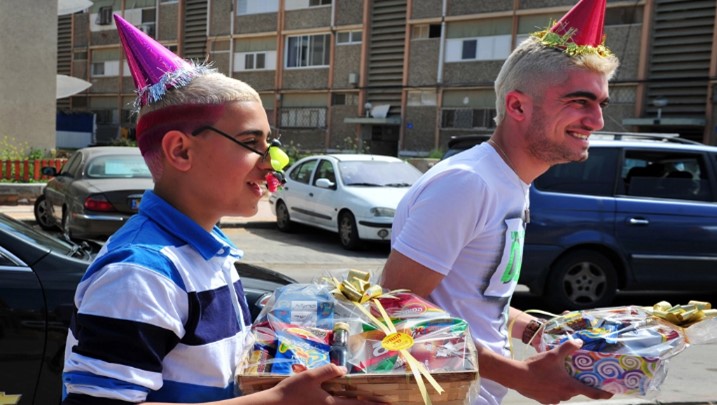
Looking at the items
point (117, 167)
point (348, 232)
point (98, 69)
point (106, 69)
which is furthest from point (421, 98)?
point (98, 69)

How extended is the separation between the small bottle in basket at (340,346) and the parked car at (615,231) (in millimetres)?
6231

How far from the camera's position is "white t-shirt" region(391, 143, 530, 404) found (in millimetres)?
1948

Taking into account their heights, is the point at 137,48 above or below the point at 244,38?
below

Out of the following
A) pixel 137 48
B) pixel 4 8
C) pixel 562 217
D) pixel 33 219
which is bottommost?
pixel 33 219

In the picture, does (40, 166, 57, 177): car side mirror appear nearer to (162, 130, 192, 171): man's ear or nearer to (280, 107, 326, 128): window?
(162, 130, 192, 171): man's ear

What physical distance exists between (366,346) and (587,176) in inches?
263

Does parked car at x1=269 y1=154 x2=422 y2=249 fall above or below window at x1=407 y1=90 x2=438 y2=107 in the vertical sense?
below

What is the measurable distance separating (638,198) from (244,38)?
33.0 meters

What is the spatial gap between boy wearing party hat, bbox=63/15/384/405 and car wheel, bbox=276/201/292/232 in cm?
1269

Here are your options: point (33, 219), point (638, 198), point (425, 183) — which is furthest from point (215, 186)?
point (33, 219)

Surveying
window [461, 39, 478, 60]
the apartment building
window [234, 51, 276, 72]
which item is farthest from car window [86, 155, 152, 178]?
window [234, 51, 276, 72]

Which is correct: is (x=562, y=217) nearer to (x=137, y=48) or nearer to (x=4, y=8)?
(x=137, y=48)

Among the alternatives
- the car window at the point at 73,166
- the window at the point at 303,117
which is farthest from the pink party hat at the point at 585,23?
the window at the point at 303,117

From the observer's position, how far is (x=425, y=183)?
2.04m
